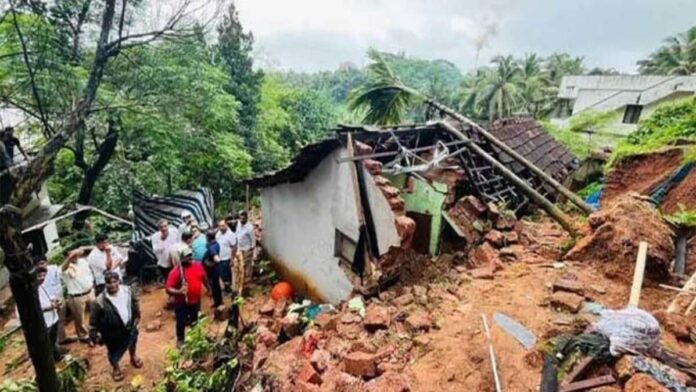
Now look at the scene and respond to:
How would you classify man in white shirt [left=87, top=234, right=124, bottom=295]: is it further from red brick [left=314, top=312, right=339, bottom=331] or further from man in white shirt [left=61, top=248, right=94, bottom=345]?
red brick [left=314, top=312, right=339, bottom=331]

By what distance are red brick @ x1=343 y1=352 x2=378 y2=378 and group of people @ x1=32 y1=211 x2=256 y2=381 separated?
2.73 metres

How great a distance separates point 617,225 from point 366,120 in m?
7.44

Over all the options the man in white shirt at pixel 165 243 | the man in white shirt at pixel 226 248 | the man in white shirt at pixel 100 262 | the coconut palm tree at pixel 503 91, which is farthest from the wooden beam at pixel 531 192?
the coconut palm tree at pixel 503 91

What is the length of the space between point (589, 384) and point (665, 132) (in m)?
8.31

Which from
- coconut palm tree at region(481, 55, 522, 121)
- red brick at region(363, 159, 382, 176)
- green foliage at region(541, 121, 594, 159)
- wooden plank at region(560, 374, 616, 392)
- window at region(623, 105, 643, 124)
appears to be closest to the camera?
wooden plank at region(560, 374, 616, 392)

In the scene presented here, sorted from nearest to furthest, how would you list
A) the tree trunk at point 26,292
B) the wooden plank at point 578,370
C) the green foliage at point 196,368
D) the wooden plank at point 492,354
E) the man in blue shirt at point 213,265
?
the tree trunk at point 26,292, the wooden plank at point 578,370, the wooden plank at point 492,354, the green foliage at point 196,368, the man in blue shirt at point 213,265

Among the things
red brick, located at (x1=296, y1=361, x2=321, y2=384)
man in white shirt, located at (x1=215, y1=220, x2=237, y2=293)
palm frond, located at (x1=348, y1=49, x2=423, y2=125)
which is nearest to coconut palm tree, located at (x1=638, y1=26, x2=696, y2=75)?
palm frond, located at (x1=348, y1=49, x2=423, y2=125)

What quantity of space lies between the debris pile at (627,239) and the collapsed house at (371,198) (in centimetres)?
179

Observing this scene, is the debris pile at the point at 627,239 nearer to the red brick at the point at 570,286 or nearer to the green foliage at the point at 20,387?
Answer: the red brick at the point at 570,286

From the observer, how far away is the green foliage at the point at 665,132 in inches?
323

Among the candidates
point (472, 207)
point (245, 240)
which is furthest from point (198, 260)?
point (472, 207)

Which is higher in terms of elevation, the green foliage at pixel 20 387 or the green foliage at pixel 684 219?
the green foliage at pixel 684 219

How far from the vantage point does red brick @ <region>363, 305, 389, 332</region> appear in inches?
188

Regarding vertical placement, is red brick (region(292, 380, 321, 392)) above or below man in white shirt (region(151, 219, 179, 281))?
above
